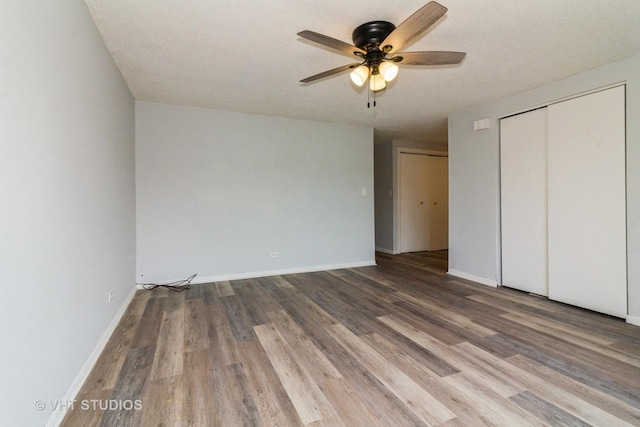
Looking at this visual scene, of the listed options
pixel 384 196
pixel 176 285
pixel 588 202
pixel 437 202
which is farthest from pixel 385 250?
pixel 176 285

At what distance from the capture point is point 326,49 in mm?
2402

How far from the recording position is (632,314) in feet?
8.50

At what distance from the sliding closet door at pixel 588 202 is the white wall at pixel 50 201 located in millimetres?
4322

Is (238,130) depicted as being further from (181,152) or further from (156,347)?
(156,347)

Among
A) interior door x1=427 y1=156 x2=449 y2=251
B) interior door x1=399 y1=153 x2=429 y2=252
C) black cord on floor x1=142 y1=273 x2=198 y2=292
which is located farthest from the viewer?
interior door x1=427 y1=156 x2=449 y2=251

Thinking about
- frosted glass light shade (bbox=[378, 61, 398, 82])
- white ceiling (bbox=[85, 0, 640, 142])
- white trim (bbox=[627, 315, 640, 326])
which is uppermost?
white ceiling (bbox=[85, 0, 640, 142])

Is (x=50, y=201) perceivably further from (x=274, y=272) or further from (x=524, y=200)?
(x=524, y=200)

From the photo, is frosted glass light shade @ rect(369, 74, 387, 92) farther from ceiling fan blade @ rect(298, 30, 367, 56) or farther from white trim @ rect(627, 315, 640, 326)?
white trim @ rect(627, 315, 640, 326)

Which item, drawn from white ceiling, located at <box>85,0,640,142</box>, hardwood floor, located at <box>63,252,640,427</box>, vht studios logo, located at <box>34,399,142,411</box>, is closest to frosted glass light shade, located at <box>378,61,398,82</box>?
white ceiling, located at <box>85,0,640,142</box>

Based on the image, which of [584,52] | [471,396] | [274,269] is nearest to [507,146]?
[584,52]

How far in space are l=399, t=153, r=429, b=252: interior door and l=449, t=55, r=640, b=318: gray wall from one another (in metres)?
1.76

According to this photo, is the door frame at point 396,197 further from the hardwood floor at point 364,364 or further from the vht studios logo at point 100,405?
the vht studios logo at point 100,405

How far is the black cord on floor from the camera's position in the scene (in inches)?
146

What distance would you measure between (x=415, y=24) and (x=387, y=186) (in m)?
4.73
